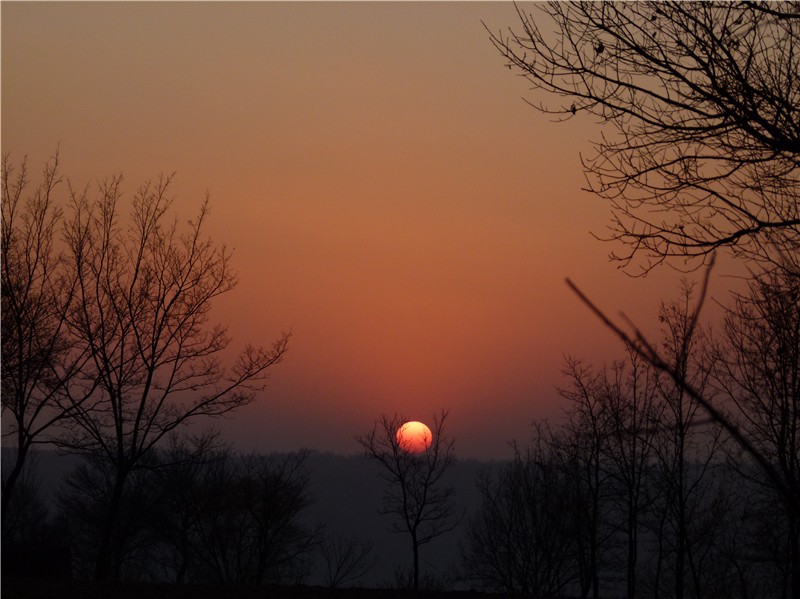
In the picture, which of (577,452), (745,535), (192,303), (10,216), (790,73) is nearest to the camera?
(790,73)

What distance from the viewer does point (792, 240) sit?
6.82 metres

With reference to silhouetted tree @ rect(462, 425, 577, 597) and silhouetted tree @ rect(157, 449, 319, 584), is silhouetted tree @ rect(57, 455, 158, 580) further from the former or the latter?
silhouetted tree @ rect(462, 425, 577, 597)

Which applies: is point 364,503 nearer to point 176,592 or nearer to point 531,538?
point 531,538

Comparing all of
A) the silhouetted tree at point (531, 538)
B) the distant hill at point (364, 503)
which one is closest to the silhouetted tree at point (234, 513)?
the silhouetted tree at point (531, 538)

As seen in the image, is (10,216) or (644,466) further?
(644,466)

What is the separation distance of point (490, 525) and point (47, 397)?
891 inches

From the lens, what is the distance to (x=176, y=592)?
12.1m

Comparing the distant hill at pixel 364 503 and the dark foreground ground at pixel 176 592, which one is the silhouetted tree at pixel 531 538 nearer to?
the dark foreground ground at pixel 176 592

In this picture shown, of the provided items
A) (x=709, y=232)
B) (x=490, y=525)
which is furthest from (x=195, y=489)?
(x=709, y=232)

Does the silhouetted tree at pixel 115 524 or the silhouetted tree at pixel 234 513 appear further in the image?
the silhouetted tree at pixel 115 524

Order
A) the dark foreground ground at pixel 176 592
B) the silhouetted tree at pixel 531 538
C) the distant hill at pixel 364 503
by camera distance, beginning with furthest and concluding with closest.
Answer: the distant hill at pixel 364 503, the silhouetted tree at pixel 531 538, the dark foreground ground at pixel 176 592

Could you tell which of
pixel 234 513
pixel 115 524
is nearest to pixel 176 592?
pixel 234 513

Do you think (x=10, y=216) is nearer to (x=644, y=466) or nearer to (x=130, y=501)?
(x=644, y=466)

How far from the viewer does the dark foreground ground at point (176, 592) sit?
1115 cm
